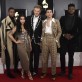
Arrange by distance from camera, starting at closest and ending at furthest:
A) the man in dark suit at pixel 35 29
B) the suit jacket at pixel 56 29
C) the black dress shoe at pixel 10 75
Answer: the suit jacket at pixel 56 29 → the man in dark suit at pixel 35 29 → the black dress shoe at pixel 10 75

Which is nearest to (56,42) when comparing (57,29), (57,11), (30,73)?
(57,29)

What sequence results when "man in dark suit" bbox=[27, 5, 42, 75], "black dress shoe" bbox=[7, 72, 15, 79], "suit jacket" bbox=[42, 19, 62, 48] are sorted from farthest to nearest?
1. "black dress shoe" bbox=[7, 72, 15, 79]
2. "man in dark suit" bbox=[27, 5, 42, 75]
3. "suit jacket" bbox=[42, 19, 62, 48]

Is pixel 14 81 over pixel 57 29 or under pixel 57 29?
under

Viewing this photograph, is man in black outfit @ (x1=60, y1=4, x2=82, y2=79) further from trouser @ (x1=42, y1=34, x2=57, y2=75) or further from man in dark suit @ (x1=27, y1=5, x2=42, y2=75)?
man in dark suit @ (x1=27, y1=5, x2=42, y2=75)

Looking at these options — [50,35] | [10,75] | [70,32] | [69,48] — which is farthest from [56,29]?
[10,75]

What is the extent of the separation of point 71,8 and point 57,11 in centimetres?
478

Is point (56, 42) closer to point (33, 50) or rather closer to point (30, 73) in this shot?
point (33, 50)

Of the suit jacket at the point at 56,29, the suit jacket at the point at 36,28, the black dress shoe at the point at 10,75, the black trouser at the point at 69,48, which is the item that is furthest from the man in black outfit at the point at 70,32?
the black dress shoe at the point at 10,75

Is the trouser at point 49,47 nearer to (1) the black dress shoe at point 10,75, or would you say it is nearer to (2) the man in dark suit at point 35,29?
(2) the man in dark suit at point 35,29

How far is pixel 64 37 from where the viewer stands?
4289 mm

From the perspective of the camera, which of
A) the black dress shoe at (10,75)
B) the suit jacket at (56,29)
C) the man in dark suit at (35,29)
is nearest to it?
the suit jacket at (56,29)

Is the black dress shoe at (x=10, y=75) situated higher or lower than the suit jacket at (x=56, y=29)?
lower

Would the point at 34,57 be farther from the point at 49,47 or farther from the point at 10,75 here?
the point at 10,75

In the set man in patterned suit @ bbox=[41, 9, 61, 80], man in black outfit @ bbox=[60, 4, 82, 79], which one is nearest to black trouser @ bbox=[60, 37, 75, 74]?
man in black outfit @ bbox=[60, 4, 82, 79]
